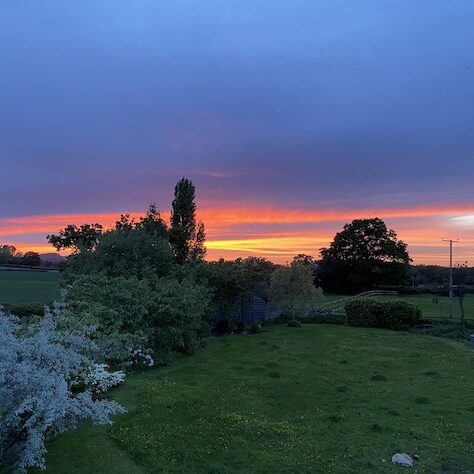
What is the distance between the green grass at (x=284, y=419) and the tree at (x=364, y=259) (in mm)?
47049

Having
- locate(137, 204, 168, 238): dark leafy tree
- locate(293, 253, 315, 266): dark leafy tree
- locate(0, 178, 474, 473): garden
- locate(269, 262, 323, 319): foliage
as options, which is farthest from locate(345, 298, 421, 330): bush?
locate(137, 204, 168, 238): dark leafy tree

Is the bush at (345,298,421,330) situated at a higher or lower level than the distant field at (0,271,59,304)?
lower

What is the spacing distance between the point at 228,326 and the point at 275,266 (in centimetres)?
511

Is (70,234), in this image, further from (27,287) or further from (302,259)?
(302,259)

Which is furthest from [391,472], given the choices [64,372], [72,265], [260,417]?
[72,265]

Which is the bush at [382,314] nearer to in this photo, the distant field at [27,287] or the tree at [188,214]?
the tree at [188,214]

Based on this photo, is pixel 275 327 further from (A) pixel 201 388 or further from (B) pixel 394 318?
(A) pixel 201 388

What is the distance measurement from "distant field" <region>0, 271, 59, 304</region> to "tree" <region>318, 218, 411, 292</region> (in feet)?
125

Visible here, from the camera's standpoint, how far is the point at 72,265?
81.8 feet

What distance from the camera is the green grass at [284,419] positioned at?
7.58 meters

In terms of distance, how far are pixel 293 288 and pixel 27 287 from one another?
2194 cm

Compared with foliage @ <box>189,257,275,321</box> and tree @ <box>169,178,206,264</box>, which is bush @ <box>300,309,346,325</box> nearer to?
foliage @ <box>189,257,275,321</box>

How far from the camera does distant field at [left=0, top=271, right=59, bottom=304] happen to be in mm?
29197

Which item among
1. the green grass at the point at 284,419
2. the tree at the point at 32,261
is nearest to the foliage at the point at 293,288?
the green grass at the point at 284,419
